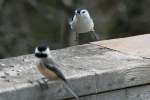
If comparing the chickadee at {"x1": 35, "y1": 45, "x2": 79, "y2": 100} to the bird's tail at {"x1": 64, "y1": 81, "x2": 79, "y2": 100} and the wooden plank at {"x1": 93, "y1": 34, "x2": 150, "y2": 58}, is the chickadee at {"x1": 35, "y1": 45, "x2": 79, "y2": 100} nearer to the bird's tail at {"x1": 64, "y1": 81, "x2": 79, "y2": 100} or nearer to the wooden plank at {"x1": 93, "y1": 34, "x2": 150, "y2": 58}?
the bird's tail at {"x1": 64, "y1": 81, "x2": 79, "y2": 100}

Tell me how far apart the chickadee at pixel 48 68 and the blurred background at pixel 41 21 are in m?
5.57

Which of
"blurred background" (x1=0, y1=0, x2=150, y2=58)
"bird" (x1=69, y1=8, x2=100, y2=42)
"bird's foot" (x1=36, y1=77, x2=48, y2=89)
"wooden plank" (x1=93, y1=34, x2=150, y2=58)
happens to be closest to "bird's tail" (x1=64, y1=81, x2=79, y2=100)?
"bird's foot" (x1=36, y1=77, x2=48, y2=89)

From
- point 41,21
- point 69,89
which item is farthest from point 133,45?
point 41,21

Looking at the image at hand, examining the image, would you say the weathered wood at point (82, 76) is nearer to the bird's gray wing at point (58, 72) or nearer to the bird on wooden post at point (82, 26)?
the bird's gray wing at point (58, 72)

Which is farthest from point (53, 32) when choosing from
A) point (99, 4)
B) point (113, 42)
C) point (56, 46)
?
point (113, 42)

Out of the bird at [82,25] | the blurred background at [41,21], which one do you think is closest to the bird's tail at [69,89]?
the bird at [82,25]

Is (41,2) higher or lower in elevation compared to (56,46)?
higher

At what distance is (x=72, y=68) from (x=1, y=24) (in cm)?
612

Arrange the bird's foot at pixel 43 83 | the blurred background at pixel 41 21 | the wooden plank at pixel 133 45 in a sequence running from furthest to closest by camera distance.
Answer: the blurred background at pixel 41 21 → the wooden plank at pixel 133 45 → the bird's foot at pixel 43 83

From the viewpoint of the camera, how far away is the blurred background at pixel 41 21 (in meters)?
9.77

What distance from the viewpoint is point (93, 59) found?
14.2 ft

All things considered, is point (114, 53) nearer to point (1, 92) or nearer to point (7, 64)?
point (7, 64)

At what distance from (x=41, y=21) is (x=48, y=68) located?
6.61 m

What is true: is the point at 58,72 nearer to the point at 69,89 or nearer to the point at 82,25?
the point at 69,89
